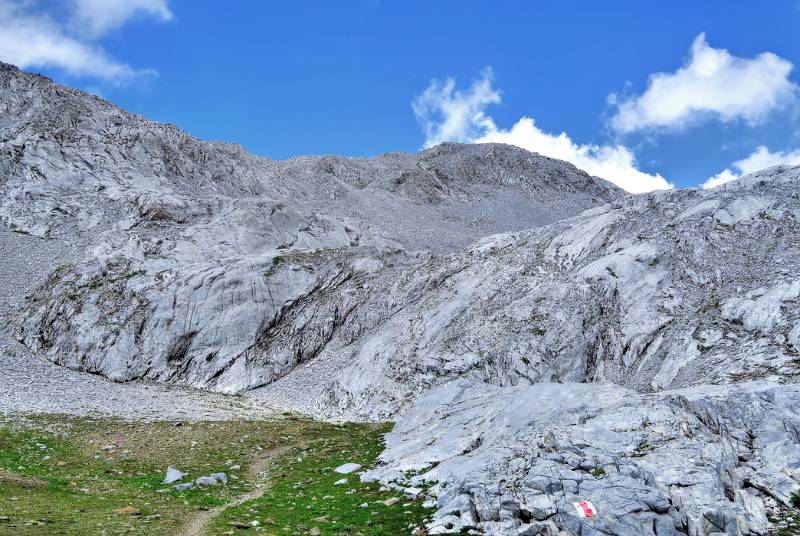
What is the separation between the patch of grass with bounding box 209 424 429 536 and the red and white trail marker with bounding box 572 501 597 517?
518cm

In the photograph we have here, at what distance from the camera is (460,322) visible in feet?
152

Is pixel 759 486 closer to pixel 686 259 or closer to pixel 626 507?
pixel 626 507

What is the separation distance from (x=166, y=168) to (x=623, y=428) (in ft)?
308

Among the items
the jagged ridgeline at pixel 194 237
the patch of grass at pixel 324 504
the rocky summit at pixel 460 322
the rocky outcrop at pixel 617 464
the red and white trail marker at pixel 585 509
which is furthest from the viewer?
the jagged ridgeline at pixel 194 237

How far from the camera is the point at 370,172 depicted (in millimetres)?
150375

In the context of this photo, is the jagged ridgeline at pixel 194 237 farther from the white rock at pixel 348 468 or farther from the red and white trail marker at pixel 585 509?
the red and white trail marker at pixel 585 509

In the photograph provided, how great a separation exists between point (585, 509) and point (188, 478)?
1865 cm

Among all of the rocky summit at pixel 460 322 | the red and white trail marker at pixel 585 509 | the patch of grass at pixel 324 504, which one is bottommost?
the patch of grass at pixel 324 504

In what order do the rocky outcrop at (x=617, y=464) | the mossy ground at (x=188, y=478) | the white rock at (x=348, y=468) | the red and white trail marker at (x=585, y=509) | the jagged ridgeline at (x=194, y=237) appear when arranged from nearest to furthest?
the red and white trail marker at (x=585, y=509) < the rocky outcrop at (x=617, y=464) < the mossy ground at (x=188, y=478) < the white rock at (x=348, y=468) < the jagged ridgeline at (x=194, y=237)

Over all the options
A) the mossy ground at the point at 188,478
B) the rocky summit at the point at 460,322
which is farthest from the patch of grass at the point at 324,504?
the rocky summit at the point at 460,322

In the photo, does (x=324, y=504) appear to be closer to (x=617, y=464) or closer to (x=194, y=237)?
(x=617, y=464)

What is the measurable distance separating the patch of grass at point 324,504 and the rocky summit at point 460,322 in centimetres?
112

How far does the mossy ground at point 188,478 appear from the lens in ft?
61.9

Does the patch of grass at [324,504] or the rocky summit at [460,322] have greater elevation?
the rocky summit at [460,322]
